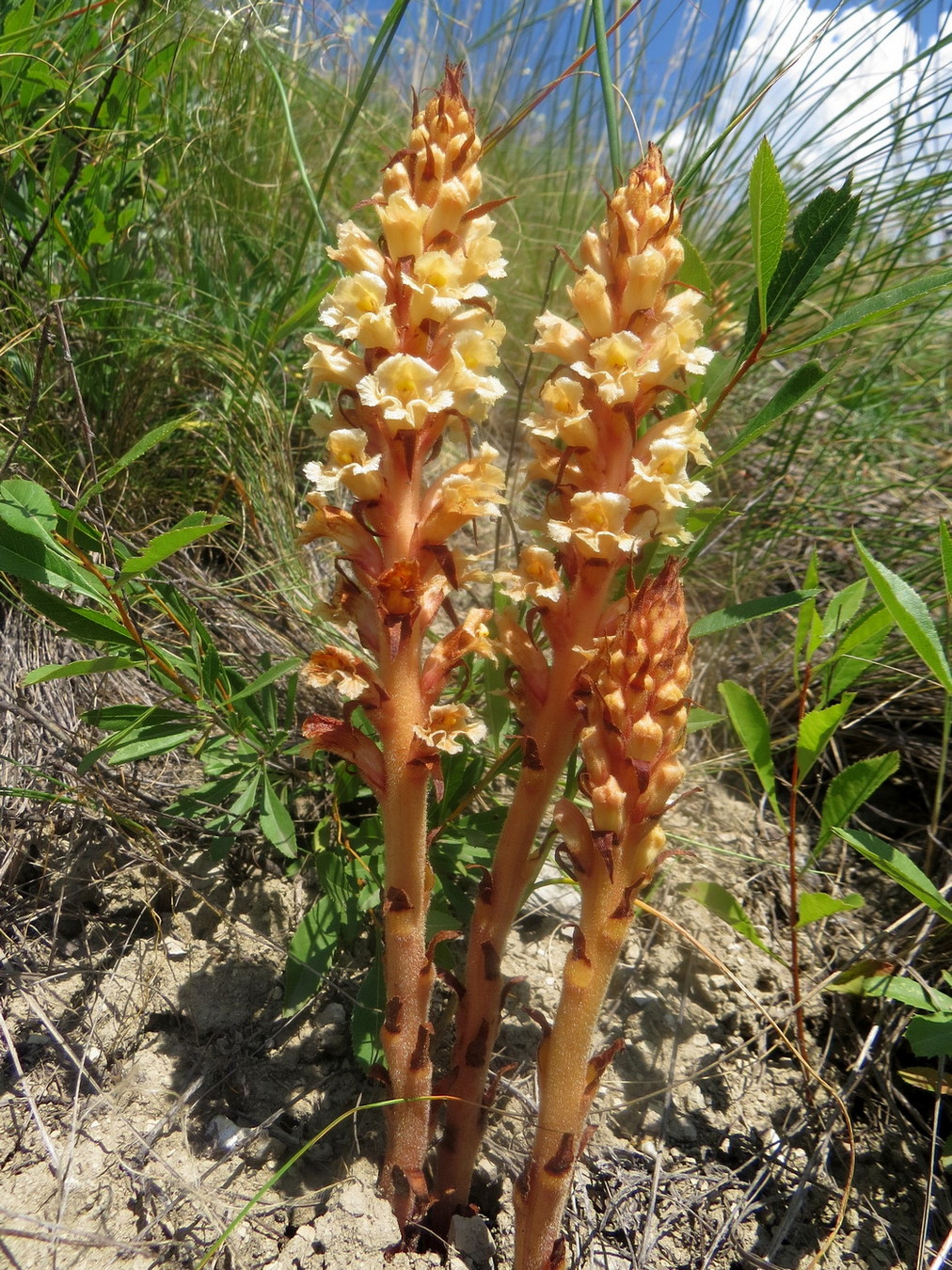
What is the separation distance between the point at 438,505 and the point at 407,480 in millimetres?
60

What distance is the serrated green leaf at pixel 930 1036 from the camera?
5.36 ft

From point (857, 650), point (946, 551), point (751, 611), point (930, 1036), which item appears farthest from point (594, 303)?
point (930, 1036)

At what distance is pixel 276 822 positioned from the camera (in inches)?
68.1

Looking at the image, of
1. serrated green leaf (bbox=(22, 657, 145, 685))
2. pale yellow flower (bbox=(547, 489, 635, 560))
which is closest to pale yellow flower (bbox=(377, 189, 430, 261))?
pale yellow flower (bbox=(547, 489, 635, 560))

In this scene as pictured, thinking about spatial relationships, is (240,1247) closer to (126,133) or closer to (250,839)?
(250,839)

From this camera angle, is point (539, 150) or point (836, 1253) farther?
point (539, 150)

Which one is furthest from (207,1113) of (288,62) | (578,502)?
(288,62)

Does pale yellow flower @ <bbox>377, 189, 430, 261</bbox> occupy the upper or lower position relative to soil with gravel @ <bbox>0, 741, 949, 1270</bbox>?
upper

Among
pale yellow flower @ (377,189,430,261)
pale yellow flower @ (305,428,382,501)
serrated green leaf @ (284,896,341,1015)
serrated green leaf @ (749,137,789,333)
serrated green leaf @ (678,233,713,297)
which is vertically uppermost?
serrated green leaf @ (749,137,789,333)

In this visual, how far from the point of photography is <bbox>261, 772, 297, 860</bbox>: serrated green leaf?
1714mm

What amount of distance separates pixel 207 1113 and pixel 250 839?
54 centimetres

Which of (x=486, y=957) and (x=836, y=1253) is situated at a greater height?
(x=486, y=957)

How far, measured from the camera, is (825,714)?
1.76m

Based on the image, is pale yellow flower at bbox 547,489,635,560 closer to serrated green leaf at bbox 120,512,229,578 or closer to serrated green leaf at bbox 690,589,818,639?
serrated green leaf at bbox 690,589,818,639
